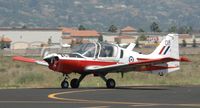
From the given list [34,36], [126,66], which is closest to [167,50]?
[126,66]

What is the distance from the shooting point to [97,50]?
32.9 metres

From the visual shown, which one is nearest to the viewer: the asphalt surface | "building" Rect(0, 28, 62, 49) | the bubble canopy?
the asphalt surface

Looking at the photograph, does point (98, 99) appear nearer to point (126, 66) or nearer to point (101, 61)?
point (126, 66)

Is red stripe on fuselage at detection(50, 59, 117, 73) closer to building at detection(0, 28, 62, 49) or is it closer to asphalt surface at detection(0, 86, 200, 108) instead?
asphalt surface at detection(0, 86, 200, 108)

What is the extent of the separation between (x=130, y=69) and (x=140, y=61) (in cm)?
63

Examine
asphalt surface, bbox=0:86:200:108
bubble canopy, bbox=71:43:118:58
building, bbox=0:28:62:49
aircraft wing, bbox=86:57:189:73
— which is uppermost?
building, bbox=0:28:62:49

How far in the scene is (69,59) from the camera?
32.1 m

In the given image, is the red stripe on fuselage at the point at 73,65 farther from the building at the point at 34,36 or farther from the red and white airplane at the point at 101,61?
the building at the point at 34,36

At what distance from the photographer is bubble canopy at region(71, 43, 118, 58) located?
107 feet

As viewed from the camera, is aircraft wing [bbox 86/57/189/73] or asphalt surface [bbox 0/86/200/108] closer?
asphalt surface [bbox 0/86/200/108]

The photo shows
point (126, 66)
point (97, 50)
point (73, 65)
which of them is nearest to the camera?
point (73, 65)

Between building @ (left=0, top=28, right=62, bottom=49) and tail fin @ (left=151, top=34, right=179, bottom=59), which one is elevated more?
building @ (left=0, top=28, right=62, bottom=49)

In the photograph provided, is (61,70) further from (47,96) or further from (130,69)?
(47,96)

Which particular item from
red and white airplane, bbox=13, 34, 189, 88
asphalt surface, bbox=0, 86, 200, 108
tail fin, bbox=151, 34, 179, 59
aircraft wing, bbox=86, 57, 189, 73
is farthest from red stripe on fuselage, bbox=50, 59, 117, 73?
asphalt surface, bbox=0, 86, 200, 108
